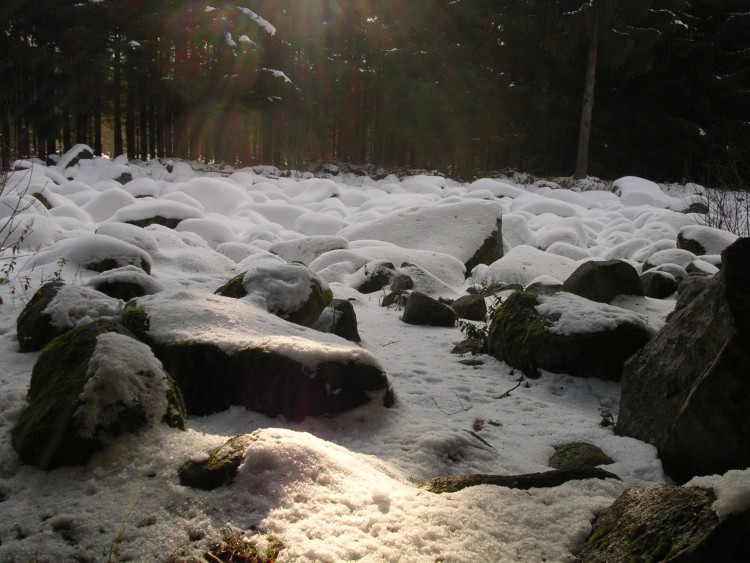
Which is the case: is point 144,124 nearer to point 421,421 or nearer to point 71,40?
point 71,40

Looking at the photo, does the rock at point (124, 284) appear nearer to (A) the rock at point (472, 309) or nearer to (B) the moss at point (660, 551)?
(A) the rock at point (472, 309)

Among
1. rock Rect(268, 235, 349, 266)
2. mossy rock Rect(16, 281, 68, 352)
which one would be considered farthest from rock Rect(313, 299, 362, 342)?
rock Rect(268, 235, 349, 266)

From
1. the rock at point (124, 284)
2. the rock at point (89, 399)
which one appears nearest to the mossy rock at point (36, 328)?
the rock at point (124, 284)

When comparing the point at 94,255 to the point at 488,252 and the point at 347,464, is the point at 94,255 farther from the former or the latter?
the point at 488,252

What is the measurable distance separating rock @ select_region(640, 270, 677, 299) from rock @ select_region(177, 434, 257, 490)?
5134 millimetres

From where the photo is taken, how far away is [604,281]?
5145mm

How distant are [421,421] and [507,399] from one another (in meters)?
0.93

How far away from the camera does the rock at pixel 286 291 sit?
4.14 metres

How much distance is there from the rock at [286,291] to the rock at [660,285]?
3443mm

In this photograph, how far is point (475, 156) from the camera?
23766mm

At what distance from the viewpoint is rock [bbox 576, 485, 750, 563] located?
1.27 meters

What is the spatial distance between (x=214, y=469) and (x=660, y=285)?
5306 mm

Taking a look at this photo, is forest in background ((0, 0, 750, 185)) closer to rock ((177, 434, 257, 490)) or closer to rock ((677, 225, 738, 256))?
rock ((677, 225, 738, 256))

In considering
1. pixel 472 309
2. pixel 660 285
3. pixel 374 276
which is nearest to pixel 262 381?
pixel 472 309
